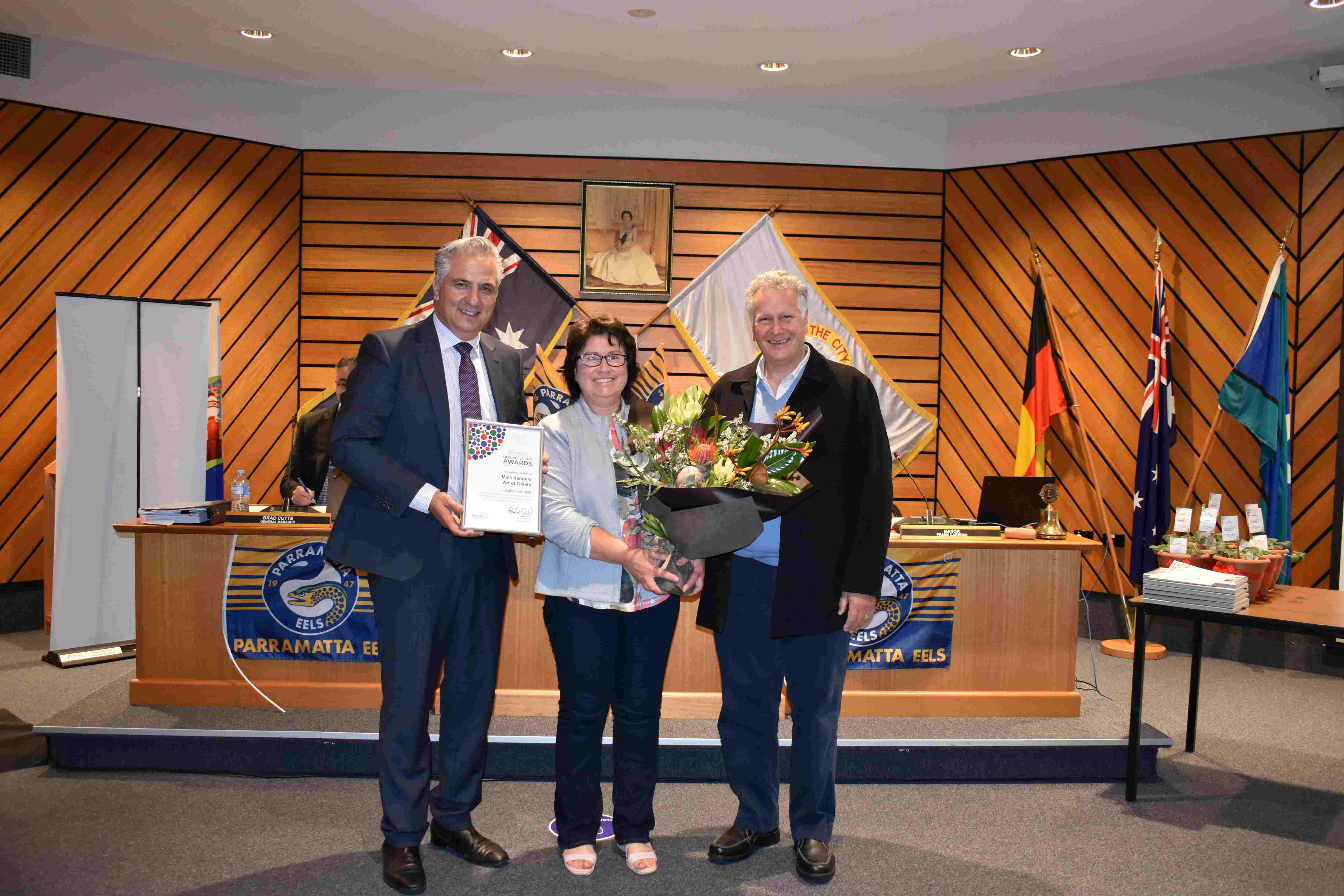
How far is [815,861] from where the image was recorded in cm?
258

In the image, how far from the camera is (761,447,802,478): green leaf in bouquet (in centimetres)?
221

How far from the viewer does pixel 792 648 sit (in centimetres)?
259

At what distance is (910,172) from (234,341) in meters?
4.81

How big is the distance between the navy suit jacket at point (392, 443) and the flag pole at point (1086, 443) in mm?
4436

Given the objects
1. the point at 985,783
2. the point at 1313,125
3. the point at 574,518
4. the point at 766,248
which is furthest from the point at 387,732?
the point at 1313,125

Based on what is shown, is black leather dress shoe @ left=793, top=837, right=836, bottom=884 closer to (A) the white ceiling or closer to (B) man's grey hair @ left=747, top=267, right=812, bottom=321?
(B) man's grey hair @ left=747, top=267, right=812, bottom=321

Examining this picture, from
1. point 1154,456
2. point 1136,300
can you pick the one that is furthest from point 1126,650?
point 1136,300

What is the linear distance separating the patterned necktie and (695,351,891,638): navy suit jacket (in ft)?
2.33

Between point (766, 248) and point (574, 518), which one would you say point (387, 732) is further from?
point (766, 248)

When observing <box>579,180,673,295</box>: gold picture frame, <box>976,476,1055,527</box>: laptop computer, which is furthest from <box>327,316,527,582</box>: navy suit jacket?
<box>579,180,673,295</box>: gold picture frame

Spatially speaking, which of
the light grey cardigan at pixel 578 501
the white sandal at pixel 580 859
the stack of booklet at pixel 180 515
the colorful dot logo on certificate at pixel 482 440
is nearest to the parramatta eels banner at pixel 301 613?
the stack of booklet at pixel 180 515

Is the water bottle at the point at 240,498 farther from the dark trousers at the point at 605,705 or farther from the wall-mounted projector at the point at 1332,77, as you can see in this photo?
the wall-mounted projector at the point at 1332,77

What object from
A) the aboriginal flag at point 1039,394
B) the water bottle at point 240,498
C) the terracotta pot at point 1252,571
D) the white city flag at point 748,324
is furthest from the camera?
the white city flag at point 748,324

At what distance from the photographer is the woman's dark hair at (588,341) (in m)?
2.43
